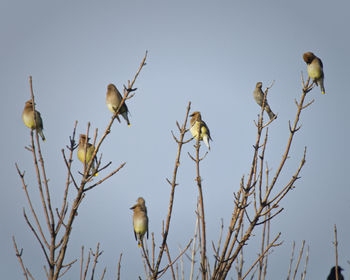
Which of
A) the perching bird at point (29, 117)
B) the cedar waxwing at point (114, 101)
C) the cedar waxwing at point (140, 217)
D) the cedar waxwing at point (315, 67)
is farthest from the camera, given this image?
the cedar waxwing at point (114, 101)

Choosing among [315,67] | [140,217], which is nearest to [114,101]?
[140,217]

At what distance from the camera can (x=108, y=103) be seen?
26.0 feet

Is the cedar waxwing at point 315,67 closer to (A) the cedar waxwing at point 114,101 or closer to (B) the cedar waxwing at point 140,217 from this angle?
(A) the cedar waxwing at point 114,101

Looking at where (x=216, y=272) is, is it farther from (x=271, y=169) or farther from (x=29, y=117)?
(x=29, y=117)

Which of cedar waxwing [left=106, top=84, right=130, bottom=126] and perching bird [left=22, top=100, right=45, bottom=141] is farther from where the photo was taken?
cedar waxwing [left=106, top=84, right=130, bottom=126]

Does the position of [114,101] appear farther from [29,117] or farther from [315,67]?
[315,67]

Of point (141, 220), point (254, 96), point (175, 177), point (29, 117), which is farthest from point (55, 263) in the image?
point (254, 96)

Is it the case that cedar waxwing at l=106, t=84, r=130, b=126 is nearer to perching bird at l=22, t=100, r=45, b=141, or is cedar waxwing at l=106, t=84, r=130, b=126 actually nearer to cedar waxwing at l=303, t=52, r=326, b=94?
perching bird at l=22, t=100, r=45, b=141

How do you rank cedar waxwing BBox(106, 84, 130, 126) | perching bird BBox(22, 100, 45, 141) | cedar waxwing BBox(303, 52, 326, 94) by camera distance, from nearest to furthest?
cedar waxwing BBox(303, 52, 326, 94)
perching bird BBox(22, 100, 45, 141)
cedar waxwing BBox(106, 84, 130, 126)

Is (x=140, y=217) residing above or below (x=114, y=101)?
below

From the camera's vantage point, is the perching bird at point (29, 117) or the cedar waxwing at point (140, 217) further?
the perching bird at point (29, 117)

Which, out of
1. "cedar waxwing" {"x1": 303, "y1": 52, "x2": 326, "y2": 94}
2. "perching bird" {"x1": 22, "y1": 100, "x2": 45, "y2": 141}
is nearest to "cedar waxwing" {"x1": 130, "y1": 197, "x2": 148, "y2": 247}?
"perching bird" {"x1": 22, "y1": 100, "x2": 45, "y2": 141}

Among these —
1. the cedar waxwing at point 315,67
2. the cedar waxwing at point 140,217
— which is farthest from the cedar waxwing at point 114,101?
the cedar waxwing at point 315,67

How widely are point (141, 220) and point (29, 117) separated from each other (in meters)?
2.59
